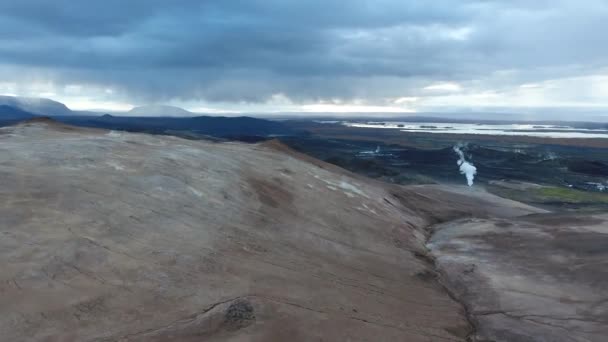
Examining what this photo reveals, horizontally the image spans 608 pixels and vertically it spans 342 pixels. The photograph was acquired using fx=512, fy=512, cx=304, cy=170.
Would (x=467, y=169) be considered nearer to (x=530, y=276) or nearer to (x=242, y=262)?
(x=530, y=276)

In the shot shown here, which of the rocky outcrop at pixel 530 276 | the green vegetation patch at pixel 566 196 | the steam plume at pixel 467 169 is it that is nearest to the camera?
the rocky outcrop at pixel 530 276

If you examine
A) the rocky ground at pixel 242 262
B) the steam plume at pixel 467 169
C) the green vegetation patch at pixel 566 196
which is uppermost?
the rocky ground at pixel 242 262

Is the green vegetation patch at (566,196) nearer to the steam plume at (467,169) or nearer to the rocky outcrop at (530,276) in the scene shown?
the steam plume at (467,169)

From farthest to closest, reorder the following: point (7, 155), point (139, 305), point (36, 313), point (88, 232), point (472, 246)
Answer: point (472, 246) → point (7, 155) → point (88, 232) → point (139, 305) → point (36, 313)

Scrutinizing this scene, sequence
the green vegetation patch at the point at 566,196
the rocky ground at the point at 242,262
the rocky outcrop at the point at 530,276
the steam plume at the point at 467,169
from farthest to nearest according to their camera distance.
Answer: the steam plume at the point at 467,169 < the green vegetation patch at the point at 566,196 < the rocky outcrop at the point at 530,276 < the rocky ground at the point at 242,262

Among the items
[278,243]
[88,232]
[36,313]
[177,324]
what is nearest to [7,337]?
[36,313]

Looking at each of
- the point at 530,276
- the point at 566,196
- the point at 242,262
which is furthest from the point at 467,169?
the point at 242,262

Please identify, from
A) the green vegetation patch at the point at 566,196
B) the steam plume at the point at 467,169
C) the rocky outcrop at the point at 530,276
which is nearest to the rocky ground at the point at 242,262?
the rocky outcrop at the point at 530,276

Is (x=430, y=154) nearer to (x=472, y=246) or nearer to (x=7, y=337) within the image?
(x=472, y=246)
